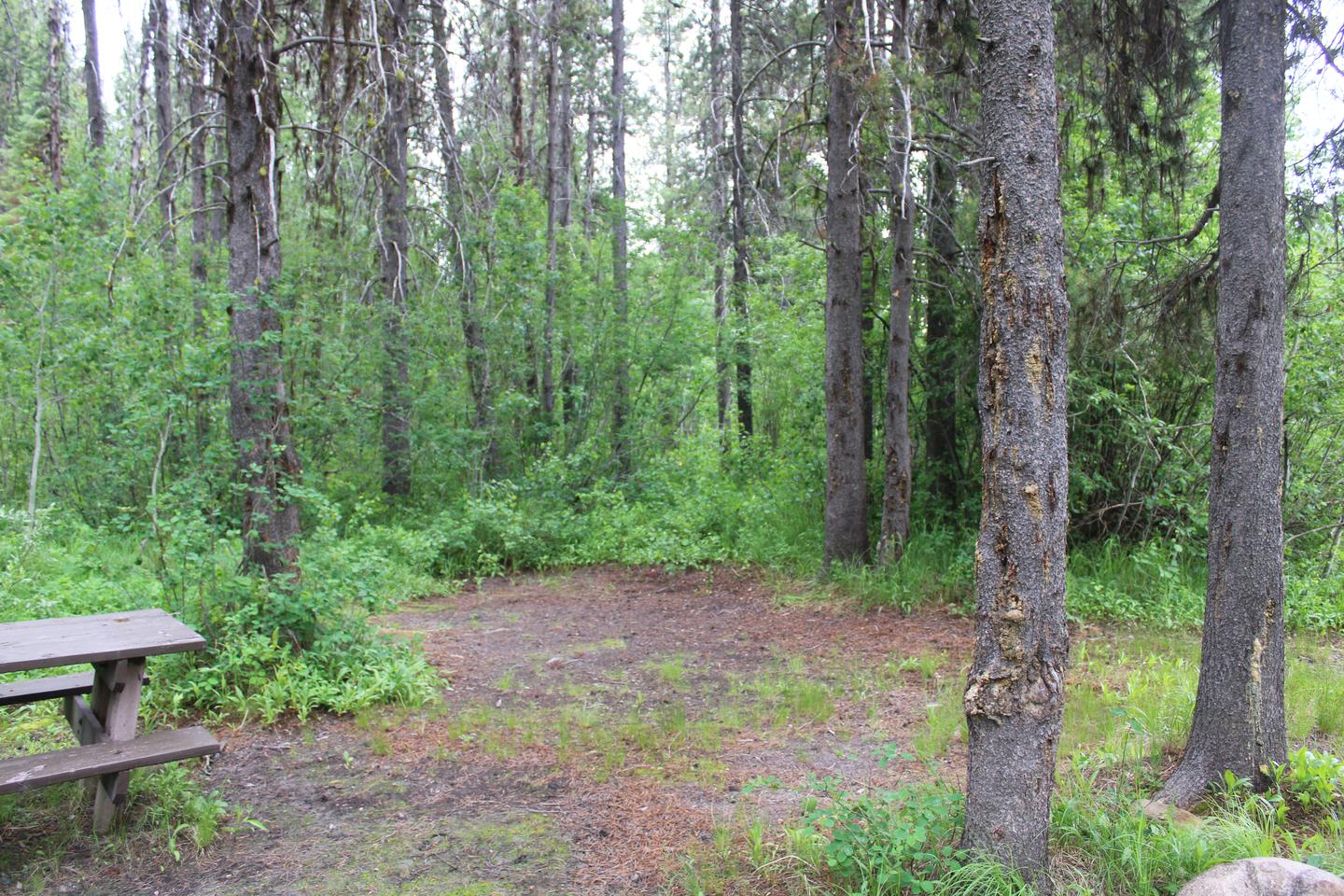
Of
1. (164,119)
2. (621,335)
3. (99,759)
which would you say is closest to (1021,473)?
(99,759)

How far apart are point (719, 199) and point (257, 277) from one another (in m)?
16.1

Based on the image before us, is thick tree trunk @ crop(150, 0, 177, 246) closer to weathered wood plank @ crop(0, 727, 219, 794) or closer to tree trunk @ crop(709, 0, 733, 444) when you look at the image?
weathered wood plank @ crop(0, 727, 219, 794)

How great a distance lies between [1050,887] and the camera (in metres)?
2.87

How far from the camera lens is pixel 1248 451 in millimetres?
3637

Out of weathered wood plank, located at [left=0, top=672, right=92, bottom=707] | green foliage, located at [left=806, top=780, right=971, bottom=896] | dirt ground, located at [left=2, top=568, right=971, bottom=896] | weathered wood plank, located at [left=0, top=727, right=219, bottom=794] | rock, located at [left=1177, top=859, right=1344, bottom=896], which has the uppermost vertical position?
weathered wood plank, located at [left=0, top=672, right=92, bottom=707]

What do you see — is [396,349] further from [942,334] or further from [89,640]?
[89,640]

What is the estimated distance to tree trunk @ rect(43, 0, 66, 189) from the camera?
11.6 metres

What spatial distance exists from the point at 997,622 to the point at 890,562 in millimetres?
5482

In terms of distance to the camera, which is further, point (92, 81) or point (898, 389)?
point (92, 81)

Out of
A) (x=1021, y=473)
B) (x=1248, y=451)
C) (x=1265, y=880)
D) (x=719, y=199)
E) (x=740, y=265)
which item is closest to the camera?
(x=1265, y=880)

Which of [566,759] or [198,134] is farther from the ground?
[198,134]

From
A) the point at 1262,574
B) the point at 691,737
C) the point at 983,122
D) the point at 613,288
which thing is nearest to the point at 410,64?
the point at 983,122

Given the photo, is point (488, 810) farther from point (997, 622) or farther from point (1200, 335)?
point (1200, 335)

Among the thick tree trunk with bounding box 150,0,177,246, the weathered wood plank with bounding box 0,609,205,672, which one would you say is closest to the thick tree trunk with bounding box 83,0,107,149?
the thick tree trunk with bounding box 150,0,177,246
